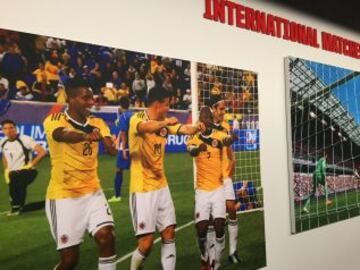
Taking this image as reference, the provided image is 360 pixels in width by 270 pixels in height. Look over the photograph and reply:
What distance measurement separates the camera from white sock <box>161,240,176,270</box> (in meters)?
1.80

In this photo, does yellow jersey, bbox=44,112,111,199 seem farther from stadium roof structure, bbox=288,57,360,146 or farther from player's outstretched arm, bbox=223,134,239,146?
stadium roof structure, bbox=288,57,360,146

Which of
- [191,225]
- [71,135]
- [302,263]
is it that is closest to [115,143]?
[71,135]

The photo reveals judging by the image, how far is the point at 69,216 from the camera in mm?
1534

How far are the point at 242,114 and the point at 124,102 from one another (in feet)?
2.42

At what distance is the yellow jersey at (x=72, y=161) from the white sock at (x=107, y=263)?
0.26m

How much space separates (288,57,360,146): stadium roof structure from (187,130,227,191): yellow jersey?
688 millimetres

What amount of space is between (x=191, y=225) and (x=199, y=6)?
3.36ft

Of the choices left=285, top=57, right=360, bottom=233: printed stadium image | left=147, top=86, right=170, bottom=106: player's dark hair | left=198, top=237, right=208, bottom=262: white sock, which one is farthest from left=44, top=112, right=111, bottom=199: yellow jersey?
left=285, top=57, right=360, bottom=233: printed stadium image

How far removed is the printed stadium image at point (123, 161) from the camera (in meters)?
1.44

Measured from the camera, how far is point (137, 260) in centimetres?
171

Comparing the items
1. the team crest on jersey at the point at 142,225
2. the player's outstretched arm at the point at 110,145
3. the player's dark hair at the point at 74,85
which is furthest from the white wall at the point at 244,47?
the team crest on jersey at the point at 142,225

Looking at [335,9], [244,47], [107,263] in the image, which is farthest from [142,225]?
[335,9]

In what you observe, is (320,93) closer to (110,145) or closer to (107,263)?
(110,145)

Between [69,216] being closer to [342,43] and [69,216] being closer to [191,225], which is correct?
[191,225]
